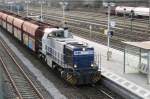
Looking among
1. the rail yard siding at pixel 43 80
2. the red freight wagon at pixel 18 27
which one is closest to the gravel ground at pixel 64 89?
the rail yard siding at pixel 43 80

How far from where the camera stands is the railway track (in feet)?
72.9

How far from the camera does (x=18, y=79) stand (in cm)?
2631

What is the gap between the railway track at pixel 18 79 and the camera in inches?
875

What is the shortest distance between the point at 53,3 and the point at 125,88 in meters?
128

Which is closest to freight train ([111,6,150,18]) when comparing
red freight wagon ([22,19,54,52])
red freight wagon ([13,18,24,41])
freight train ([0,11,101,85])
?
red freight wagon ([13,18,24,41])

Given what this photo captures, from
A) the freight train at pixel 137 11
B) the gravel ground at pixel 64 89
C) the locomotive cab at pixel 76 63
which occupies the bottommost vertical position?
the gravel ground at pixel 64 89

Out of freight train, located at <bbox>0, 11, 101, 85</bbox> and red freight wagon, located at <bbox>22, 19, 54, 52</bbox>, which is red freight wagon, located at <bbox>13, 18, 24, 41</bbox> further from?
freight train, located at <bbox>0, 11, 101, 85</bbox>

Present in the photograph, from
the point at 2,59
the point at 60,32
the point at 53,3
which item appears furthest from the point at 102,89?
the point at 53,3

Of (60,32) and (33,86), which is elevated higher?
(60,32)

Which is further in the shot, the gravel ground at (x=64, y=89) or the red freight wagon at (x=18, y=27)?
the red freight wagon at (x=18, y=27)

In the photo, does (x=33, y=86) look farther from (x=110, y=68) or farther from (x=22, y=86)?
(x=110, y=68)

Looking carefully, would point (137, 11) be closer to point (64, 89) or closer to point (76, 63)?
point (76, 63)

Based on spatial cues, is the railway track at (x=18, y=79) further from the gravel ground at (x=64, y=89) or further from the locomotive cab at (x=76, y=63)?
the locomotive cab at (x=76, y=63)

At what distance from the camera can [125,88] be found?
21641mm
